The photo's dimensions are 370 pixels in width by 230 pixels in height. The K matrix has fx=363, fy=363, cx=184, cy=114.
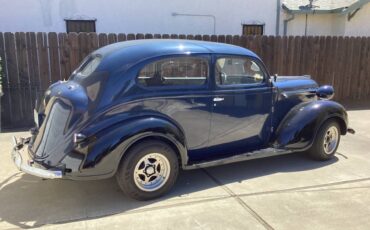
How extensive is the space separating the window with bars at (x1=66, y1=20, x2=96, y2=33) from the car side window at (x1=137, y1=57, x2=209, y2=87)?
7.53 meters

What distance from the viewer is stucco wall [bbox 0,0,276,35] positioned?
1057 centimetres

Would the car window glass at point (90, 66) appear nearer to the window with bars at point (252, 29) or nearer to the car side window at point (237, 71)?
the car side window at point (237, 71)

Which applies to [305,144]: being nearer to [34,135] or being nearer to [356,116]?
[34,135]

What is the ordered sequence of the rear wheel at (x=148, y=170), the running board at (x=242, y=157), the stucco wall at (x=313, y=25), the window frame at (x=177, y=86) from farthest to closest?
the stucco wall at (x=313, y=25), the running board at (x=242, y=157), the window frame at (x=177, y=86), the rear wheel at (x=148, y=170)

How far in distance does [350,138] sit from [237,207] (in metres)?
4.06

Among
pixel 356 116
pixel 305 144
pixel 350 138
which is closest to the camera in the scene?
pixel 305 144

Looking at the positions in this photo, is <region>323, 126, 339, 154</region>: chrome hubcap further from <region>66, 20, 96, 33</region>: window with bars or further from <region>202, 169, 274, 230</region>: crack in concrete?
<region>66, 20, 96, 33</region>: window with bars

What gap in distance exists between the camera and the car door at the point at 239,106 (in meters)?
4.79

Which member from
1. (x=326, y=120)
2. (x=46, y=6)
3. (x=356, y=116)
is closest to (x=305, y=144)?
(x=326, y=120)

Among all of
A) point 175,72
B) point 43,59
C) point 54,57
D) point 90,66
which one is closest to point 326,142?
point 175,72

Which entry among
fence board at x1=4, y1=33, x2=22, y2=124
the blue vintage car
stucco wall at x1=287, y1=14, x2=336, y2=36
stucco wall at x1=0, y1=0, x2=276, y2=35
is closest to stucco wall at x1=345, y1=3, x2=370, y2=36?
stucco wall at x1=287, y1=14, x2=336, y2=36

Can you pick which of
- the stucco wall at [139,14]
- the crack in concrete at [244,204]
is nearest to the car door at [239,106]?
the crack in concrete at [244,204]

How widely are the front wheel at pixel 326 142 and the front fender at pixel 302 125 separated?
0.13 meters

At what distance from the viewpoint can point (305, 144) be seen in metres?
5.34
